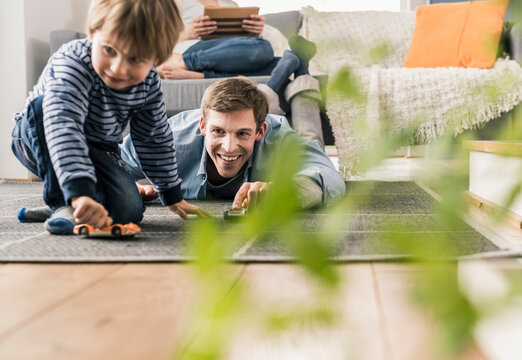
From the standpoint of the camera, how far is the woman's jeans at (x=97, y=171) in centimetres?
114

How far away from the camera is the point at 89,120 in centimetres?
114

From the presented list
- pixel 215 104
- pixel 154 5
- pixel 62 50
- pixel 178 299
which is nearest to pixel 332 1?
pixel 178 299

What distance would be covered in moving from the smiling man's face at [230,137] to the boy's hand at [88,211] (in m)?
0.57

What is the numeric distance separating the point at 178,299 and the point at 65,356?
7.1 inches

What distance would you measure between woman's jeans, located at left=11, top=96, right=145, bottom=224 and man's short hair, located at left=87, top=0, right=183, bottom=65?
320mm

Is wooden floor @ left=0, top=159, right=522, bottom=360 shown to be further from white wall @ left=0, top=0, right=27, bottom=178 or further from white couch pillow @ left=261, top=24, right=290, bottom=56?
white wall @ left=0, top=0, right=27, bottom=178

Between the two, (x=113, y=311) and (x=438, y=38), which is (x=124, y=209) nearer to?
(x=113, y=311)

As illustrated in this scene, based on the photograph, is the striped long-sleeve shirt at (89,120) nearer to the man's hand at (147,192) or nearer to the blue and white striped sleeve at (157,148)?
the blue and white striped sleeve at (157,148)

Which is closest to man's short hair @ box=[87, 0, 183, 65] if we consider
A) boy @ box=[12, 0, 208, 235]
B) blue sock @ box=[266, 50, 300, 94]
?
boy @ box=[12, 0, 208, 235]

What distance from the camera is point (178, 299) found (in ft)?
2.10

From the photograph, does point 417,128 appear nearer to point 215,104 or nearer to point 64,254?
point 64,254

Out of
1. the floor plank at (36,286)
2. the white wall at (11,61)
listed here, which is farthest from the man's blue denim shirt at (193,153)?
the white wall at (11,61)

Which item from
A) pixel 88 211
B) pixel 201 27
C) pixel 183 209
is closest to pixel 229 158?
pixel 183 209

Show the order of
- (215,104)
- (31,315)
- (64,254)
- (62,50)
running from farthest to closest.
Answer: (215,104)
(62,50)
(64,254)
(31,315)
